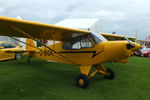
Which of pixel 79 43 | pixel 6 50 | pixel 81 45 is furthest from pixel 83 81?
pixel 6 50

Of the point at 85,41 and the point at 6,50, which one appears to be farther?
the point at 6,50

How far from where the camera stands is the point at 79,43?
6.42 m

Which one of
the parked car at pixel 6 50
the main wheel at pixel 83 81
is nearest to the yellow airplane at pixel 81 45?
the main wheel at pixel 83 81

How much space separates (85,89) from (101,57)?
1.23m

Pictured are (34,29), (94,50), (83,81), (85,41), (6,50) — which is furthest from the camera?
(6,50)

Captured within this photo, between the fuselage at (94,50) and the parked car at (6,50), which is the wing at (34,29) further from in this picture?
the parked car at (6,50)

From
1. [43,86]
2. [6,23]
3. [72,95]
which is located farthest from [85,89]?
[6,23]

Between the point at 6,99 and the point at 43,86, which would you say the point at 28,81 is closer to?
the point at 43,86

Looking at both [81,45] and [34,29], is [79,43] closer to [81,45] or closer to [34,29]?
[81,45]

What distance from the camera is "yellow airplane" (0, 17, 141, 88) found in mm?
4936

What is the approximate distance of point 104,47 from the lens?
543 centimetres

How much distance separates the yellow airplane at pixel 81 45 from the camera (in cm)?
494

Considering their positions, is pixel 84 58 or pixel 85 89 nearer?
pixel 85 89

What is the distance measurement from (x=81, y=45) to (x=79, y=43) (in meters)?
0.16
